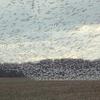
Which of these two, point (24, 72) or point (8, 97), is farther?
point (24, 72)

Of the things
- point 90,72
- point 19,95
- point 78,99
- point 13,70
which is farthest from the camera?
point 13,70

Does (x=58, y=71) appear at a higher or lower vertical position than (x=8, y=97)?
lower

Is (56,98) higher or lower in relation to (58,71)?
higher

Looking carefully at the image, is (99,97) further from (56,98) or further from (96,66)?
(96,66)

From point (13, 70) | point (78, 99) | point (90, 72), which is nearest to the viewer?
point (78, 99)

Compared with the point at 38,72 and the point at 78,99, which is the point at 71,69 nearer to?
the point at 38,72

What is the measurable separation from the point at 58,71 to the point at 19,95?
3783 inches

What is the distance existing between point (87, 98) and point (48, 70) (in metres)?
106

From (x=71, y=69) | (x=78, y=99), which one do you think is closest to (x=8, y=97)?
(x=78, y=99)

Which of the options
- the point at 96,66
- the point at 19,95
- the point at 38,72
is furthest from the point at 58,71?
the point at 19,95

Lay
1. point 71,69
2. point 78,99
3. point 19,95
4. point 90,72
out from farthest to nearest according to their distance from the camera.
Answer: point 71,69, point 90,72, point 19,95, point 78,99

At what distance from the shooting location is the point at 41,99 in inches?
1325

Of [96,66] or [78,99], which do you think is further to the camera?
[96,66]

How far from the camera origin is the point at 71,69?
413 feet
